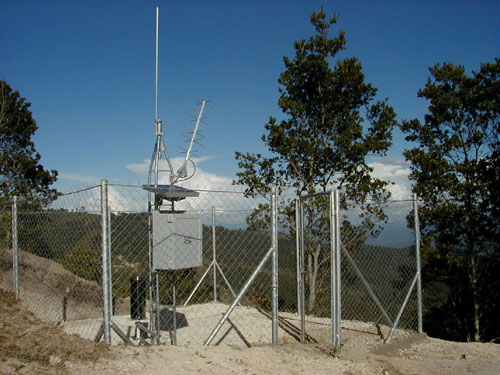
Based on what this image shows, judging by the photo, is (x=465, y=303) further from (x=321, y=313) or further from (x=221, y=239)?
(x=221, y=239)

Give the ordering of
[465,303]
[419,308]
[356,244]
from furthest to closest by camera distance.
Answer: [465,303]
[356,244]
[419,308]

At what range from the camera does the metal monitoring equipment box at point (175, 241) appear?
4441mm

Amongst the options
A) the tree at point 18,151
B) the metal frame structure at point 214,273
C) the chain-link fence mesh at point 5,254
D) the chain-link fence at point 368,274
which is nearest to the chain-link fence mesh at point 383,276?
the chain-link fence at point 368,274

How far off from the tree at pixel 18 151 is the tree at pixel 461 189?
1159 centimetres

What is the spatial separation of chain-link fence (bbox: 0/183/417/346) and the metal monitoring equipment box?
0.01m

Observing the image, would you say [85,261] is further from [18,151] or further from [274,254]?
[18,151]

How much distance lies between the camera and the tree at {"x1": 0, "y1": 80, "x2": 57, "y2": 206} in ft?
45.9

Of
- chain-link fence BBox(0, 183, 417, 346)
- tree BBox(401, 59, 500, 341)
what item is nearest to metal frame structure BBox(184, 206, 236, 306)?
chain-link fence BBox(0, 183, 417, 346)

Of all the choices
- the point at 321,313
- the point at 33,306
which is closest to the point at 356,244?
the point at 321,313

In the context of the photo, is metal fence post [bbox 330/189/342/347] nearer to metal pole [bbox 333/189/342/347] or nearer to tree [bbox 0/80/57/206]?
metal pole [bbox 333/189/342/347]

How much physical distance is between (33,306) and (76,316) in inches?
44.8

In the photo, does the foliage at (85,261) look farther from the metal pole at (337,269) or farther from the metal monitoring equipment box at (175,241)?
the metal pole at (337,269)

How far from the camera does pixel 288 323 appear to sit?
6.87m

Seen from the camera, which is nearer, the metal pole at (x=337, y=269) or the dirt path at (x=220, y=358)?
the dirt path at (x=220, y=358)
